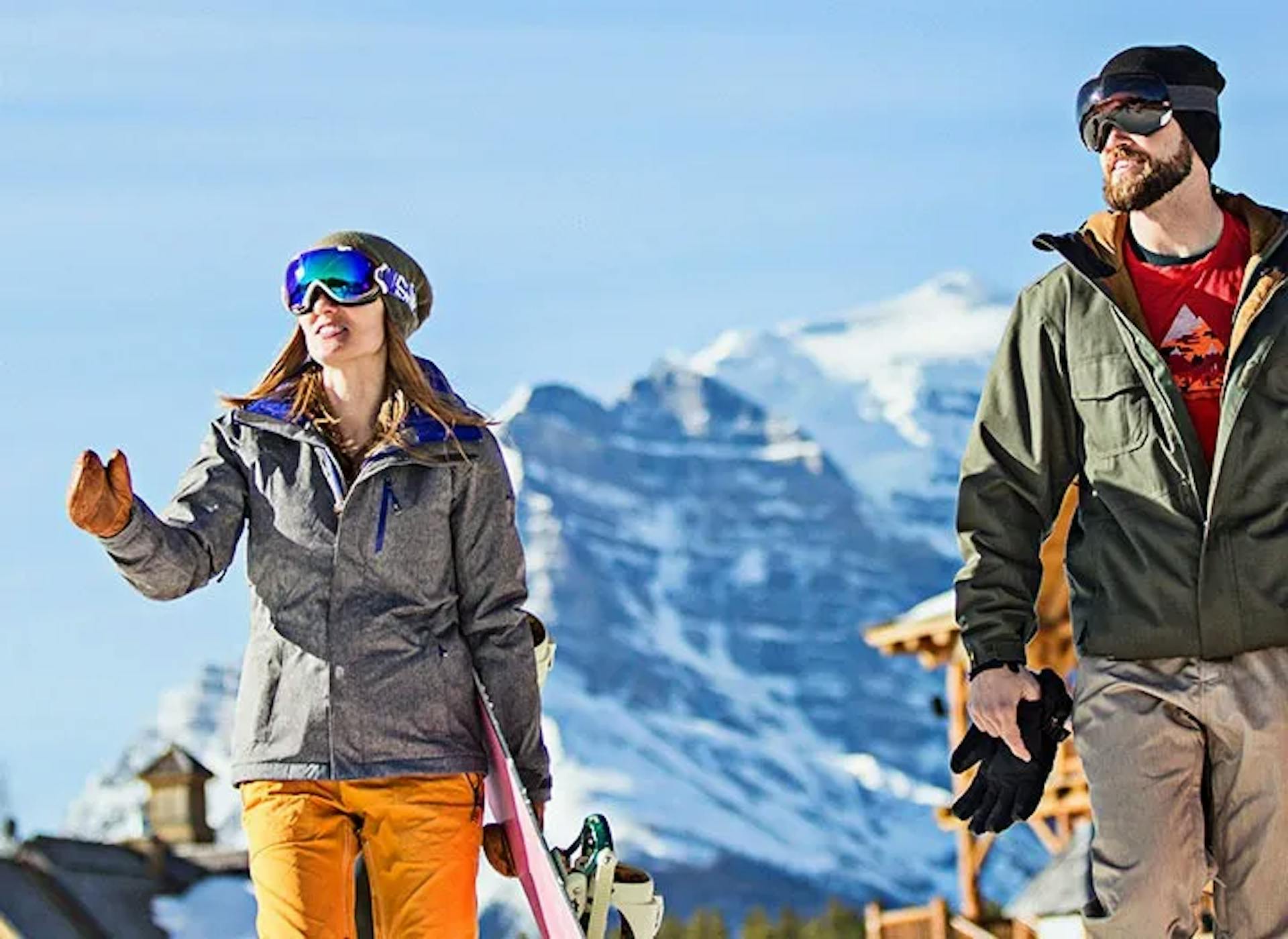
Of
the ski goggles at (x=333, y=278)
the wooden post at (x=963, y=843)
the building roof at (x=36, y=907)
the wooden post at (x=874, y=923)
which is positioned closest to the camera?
the ski goggles at (x=333, y=278)

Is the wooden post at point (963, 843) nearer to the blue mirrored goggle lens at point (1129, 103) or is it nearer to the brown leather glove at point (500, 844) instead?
the brown leather glove at point (500, 844)

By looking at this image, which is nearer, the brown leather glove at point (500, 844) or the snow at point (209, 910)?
the brown leather glove at point (500, 844)

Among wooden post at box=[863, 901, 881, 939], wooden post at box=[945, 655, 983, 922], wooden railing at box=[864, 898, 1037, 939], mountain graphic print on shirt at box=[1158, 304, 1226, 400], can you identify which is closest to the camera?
mountain graphic print on shirt at box=[1158, 304, 1226, 400]

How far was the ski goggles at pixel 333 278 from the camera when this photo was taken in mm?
6496

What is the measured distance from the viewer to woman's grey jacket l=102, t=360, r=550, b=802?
6203 mm

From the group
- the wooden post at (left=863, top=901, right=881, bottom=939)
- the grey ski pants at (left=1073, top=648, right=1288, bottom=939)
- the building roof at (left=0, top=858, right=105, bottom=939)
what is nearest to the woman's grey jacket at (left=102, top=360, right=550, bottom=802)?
the grey ski pants at (left=1073, top=648, right=1288, bottom=939)

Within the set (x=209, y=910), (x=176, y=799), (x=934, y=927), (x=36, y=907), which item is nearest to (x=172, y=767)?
(x=176, y=799)

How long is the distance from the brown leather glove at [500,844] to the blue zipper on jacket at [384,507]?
563mm

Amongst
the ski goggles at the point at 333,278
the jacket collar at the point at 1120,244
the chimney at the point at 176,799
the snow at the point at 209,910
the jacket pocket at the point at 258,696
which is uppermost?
the chimney at the point at 176,799

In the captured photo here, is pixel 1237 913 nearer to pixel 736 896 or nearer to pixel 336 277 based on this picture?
pixel 336 277

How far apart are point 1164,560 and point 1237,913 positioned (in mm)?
624

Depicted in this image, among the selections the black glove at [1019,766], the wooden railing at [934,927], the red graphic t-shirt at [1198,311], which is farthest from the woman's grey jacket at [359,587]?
the wooden railing at [934,927]

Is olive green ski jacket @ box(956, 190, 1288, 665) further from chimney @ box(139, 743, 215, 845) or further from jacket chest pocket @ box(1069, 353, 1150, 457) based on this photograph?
chimney @ box(139, 743, 215, 845)

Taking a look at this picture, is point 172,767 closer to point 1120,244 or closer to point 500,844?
point 500,844
